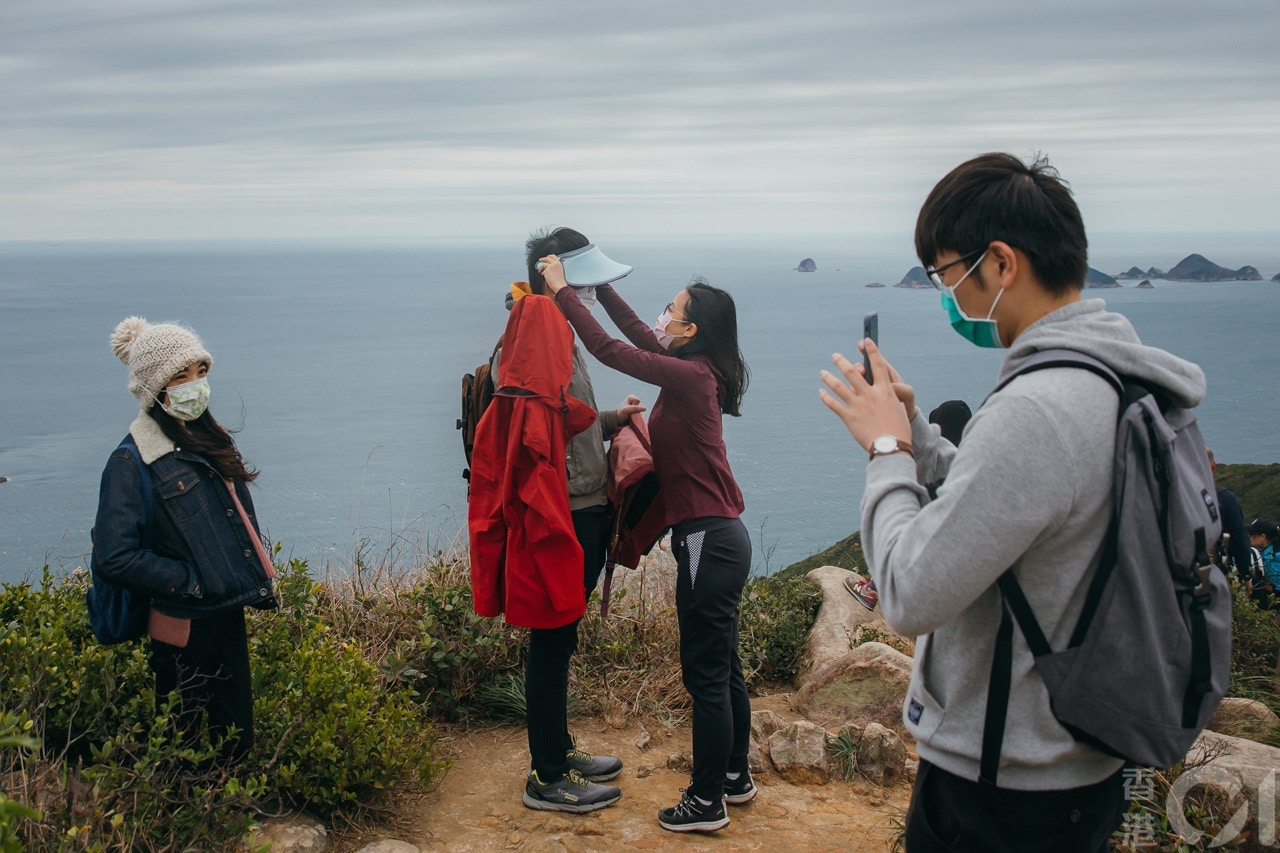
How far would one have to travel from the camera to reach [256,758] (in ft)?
12.4

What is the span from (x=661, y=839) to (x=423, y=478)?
49.9 metres

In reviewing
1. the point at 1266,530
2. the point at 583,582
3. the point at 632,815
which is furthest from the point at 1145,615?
the point at 1266,530

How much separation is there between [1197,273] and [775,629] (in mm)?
133715

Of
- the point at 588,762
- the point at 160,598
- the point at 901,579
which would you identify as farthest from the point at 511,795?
the point at 901,579

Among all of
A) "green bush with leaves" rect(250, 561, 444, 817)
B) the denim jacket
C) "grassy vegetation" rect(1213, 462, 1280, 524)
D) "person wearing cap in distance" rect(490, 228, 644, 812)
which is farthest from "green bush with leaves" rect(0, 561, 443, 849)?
"grassy vegetation" rect(1213, 462, 1280, 524)

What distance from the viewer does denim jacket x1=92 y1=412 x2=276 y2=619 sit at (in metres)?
3.34

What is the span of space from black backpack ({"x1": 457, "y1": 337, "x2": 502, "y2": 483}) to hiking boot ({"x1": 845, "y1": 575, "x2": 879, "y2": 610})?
3398 millimetres

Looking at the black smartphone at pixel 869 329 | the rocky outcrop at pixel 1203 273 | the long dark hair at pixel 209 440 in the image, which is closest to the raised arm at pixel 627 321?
the long dark hair at pixel 209 440

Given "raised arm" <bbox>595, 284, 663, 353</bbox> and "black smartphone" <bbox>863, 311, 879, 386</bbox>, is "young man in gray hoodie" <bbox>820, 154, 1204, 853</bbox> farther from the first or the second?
"raised arm" <bbox>595, 284, 663, 353</bbox>

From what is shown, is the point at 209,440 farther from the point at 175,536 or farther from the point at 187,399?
the point at 175,536

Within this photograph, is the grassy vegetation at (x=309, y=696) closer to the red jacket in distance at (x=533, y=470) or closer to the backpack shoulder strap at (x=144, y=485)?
the backpack shoulder strap at (x=144, y=485)

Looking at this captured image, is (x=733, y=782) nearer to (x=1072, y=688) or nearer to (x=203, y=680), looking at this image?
(x=203, y=680)

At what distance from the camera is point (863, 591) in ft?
22.4

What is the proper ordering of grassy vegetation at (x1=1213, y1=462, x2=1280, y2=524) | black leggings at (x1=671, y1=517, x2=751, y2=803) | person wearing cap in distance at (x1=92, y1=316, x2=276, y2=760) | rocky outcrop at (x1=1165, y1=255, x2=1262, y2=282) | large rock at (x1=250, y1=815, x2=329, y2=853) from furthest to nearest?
rocky outcrop at (x1=1165, y1=255, x2=1262, y2=282) < grassy vegetation at (x1=1213, y1=462, x2=1280, y2=524) < black leggings at (x1=671, y1=517, x2=751, y2=803) < large rock at (x1=250, y1=815, x2=329, y2=853) < person wearing cap in distance at (x1=92, y1=316, x2=276, y2=760)
